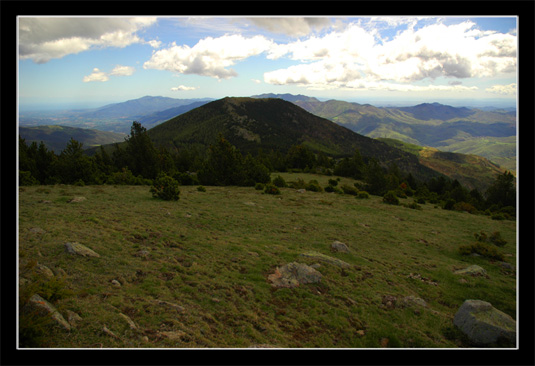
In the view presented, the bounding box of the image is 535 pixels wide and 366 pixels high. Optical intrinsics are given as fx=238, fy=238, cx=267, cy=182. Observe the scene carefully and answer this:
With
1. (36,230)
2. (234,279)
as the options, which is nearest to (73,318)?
(234,279)

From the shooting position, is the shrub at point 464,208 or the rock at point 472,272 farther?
the shrub at point 464,208

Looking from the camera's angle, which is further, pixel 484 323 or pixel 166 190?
pixel 166 190

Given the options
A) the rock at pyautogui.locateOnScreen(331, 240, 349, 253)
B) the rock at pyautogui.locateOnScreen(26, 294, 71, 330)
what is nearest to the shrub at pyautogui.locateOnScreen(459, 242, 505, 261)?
the rock at pyautogui.locateOnScreen(331, 240, 349, 253)

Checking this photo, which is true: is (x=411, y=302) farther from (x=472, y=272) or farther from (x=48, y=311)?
(x=48, y=311)

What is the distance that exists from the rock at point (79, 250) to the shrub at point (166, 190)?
12374mm

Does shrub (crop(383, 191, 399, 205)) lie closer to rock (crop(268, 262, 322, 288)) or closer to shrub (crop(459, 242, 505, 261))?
shrub (crop(459, 242, 505, 261))

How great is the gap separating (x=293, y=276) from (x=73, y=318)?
6878 mm

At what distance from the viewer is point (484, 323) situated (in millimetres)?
6633

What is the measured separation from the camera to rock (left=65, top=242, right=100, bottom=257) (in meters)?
8.70

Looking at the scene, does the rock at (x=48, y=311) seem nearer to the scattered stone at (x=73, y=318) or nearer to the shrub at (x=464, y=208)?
the scattered stone at (x=73, y=318)

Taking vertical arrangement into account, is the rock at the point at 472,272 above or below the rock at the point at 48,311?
below

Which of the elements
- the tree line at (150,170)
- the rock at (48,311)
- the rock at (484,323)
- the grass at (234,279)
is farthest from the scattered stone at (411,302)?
the tree line at (150,170)

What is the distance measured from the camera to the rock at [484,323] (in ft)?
20.3

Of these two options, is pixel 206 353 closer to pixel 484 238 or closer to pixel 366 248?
pixel 366 248
